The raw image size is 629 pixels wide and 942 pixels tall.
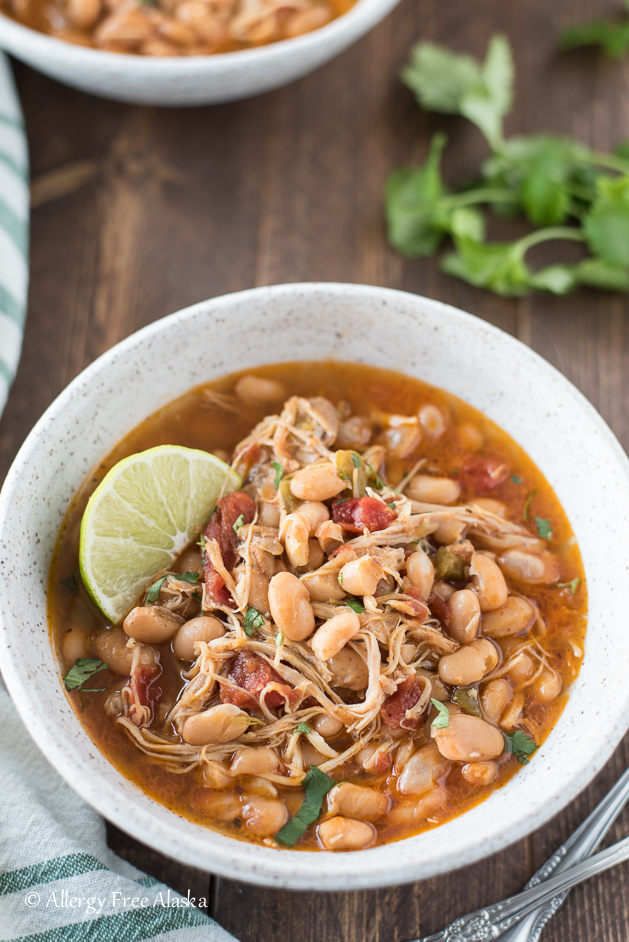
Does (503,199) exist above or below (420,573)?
above

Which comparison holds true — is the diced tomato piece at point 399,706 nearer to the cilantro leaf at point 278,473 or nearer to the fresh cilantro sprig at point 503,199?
the cilantro leaf at point 278,473

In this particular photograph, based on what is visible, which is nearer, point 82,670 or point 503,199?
point 82,670

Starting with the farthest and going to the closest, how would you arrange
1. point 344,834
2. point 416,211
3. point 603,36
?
point 603,36
point 416,211
point 344,834

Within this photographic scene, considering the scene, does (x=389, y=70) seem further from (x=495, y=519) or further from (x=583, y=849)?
(x=583, y=849)

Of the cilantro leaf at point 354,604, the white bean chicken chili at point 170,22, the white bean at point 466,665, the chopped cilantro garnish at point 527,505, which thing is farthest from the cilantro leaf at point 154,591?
the white bean chicken chili at point 170,22

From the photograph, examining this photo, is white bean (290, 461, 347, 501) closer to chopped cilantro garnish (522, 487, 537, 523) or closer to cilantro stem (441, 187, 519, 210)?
chopped cilantro garnish (522, 487, 537, 523)

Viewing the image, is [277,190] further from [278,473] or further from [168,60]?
[278,473]

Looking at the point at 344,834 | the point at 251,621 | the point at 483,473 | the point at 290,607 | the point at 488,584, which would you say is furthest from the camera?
the point at 483,473

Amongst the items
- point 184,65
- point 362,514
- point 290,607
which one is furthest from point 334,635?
point 184,65

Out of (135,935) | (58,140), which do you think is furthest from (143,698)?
(58,140)

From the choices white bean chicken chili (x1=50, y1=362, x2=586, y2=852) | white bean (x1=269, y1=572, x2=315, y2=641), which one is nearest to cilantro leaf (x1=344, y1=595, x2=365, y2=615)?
white bean chicken chili (x1=50, y1=362, x2=586, y2=852)
